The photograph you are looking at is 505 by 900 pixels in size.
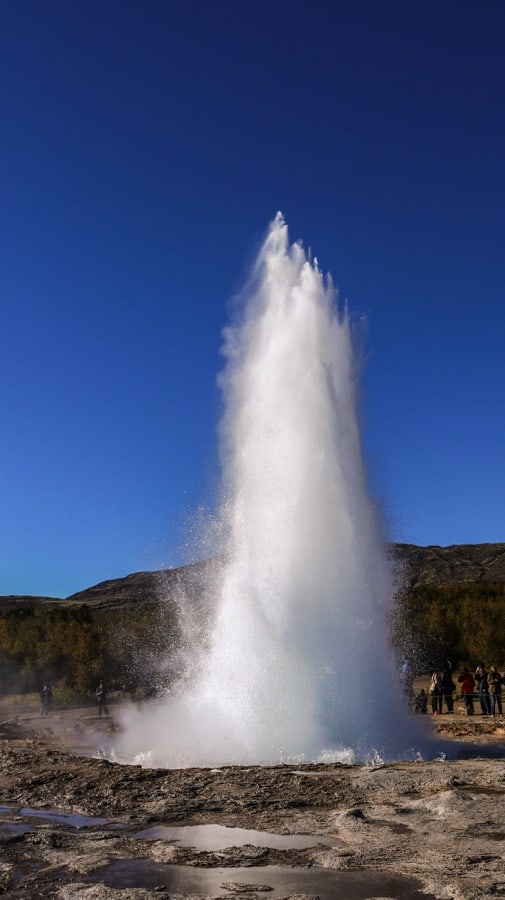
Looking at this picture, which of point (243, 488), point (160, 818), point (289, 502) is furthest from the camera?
point (243, 488)

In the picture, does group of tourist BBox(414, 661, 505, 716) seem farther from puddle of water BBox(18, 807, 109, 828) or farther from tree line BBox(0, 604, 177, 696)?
puddle of water BBox(18, 807, 109, 828)

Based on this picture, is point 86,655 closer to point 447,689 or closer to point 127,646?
point 127,646

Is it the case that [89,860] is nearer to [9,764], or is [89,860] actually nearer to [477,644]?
[9,764]

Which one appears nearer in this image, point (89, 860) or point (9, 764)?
point (89, 860)

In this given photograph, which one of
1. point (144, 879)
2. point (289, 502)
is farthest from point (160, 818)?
point (289, 502)

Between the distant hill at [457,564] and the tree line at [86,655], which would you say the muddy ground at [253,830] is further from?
the distant hill at [457,564]

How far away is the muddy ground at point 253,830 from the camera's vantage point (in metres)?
6.21

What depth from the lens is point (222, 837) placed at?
7.94 meters

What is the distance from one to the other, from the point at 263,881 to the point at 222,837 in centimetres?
177

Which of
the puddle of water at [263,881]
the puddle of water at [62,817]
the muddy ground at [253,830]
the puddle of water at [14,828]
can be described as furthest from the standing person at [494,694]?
the puddle of water at [263,881]

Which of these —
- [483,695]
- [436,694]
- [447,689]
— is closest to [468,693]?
[483,695]

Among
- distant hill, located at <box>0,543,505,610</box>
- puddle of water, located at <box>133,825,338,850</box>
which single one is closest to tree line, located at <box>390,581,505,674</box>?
puddle of water, located at <box>133,825,338,850</box>

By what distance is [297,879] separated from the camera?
6367mm

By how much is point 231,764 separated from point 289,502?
18.6ft
